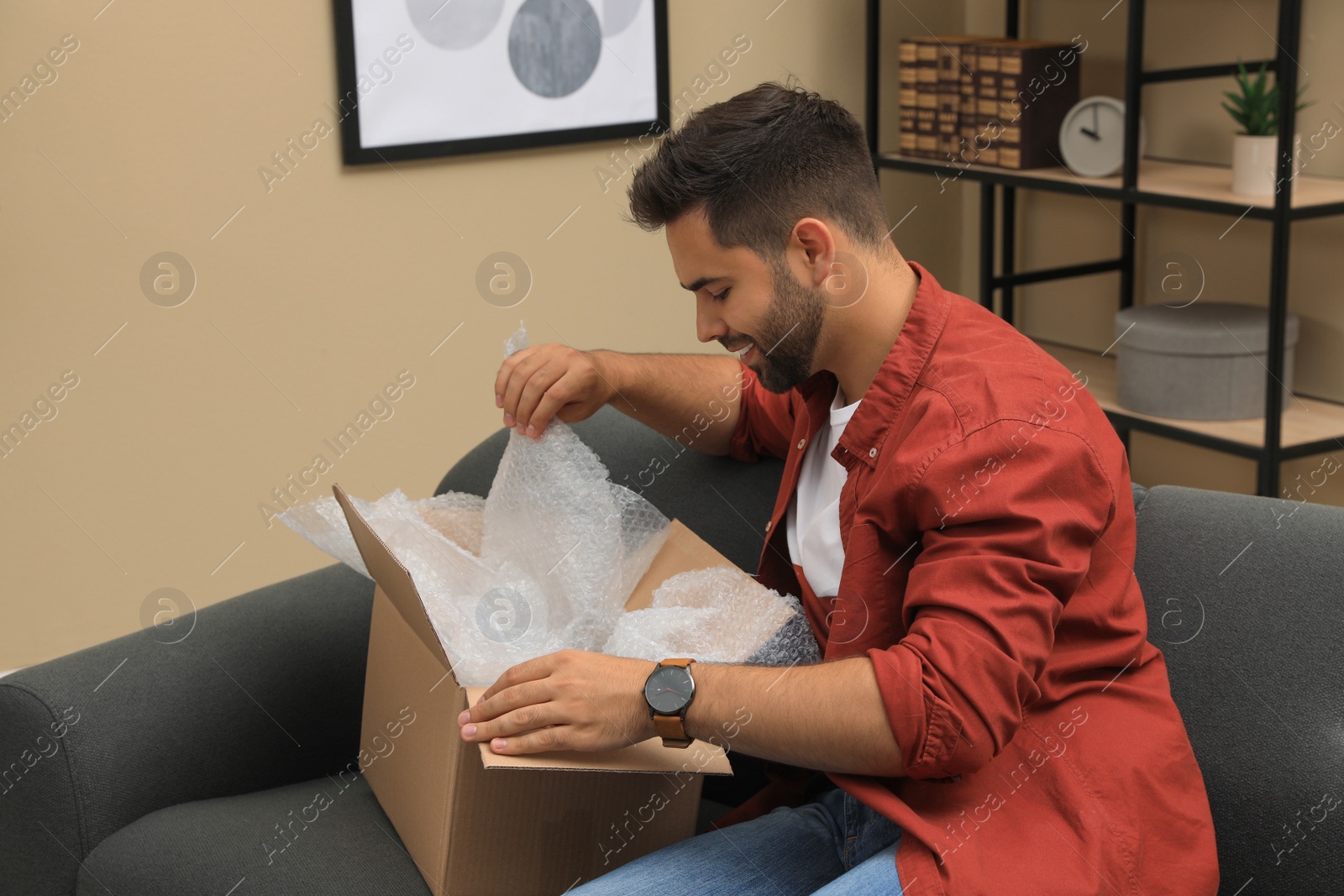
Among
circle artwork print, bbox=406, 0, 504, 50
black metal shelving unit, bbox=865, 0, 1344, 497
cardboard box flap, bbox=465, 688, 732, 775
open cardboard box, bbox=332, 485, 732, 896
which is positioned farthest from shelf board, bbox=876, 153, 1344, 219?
cardboard box flap, bbox=465, 688, 732, 775

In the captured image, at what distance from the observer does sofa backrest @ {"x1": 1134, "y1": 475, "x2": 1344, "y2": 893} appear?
1135 millimetres

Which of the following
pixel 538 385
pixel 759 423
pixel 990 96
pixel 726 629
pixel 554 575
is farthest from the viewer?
pixel 990 96

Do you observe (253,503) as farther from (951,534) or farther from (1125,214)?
(1125,214)

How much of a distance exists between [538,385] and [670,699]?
0.49 metres

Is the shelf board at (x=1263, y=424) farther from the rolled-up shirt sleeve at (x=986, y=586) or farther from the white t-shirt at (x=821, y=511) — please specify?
the rolled-up shirt sleeve at (x=986, y=586)

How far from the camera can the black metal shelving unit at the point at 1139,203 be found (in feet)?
7.22

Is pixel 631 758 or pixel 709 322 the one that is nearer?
pixel 631 758

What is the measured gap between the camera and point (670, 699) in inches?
42.7

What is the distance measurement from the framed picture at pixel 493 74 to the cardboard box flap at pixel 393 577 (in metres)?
1.42

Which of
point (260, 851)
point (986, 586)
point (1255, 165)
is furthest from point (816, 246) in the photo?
point (1255, 165)

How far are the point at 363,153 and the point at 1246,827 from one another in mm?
1992

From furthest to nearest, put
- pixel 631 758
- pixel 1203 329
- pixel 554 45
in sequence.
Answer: pixel 554 45 < pixel 1203 329 < pixel 631 758

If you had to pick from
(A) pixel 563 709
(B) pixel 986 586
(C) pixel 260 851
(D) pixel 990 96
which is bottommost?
(C) pixel 260 851

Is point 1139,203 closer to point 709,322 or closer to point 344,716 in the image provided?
point 709,322
